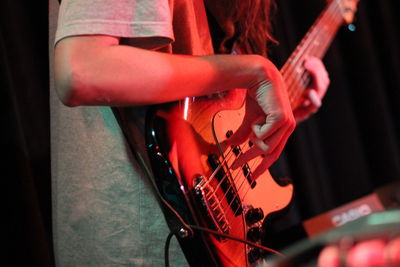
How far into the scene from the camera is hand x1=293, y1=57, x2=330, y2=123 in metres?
1.25

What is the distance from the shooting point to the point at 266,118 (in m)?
0.72

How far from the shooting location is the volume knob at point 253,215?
766mm

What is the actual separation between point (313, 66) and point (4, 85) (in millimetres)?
793

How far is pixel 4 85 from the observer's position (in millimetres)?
931

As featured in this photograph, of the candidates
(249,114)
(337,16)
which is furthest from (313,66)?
(249,114)

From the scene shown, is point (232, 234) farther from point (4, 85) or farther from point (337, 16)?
point (337, 16)

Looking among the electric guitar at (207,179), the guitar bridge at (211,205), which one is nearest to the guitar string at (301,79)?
the electric guitar at (207,179)

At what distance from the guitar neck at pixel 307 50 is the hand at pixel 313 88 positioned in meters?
0.02

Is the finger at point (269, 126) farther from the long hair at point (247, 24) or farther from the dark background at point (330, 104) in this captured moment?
the dark background at point (330, 104)

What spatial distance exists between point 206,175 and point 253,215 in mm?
143

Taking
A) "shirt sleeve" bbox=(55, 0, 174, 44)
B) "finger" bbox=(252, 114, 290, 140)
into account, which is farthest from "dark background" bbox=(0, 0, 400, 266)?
"finger" bbox=(252, 114, 290, 140)

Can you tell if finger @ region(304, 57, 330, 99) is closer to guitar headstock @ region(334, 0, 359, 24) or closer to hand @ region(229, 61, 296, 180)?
guitar headstock @ region(334, 0, 359, 24)

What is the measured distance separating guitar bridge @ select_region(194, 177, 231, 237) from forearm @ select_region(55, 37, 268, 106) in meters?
0.14

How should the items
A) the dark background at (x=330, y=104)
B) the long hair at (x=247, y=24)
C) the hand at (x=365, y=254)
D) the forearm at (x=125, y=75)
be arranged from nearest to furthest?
the hand at (x=365, y=254) → the forearm at (x=125, y=75) → the long hair at (x=247, y=24) → the dark background at (x=330, y=104)
